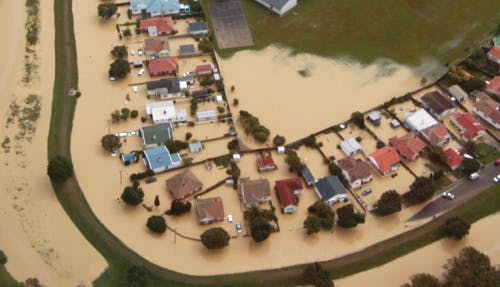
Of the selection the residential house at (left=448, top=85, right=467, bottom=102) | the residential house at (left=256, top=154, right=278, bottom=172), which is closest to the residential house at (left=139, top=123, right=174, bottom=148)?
the residential house at (left=256, top=154, right=278, bottom=172)

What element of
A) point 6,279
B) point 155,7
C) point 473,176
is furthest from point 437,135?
point 6,279

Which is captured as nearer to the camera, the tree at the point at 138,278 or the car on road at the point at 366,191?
the tree at the point at 138,278

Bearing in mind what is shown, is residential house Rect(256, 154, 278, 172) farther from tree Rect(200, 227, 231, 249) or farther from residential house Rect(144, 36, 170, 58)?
residential house Rect(144, 36, 170, 58)

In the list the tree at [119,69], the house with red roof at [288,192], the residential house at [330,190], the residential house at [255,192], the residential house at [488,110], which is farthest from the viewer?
the tree at [119,69]

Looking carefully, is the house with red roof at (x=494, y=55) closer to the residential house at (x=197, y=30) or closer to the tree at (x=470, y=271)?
the tree at (x=470, y=271)

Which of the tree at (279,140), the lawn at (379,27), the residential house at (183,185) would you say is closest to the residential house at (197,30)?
the lawn at (379,27)

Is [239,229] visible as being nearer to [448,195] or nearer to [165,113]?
[165,113]
